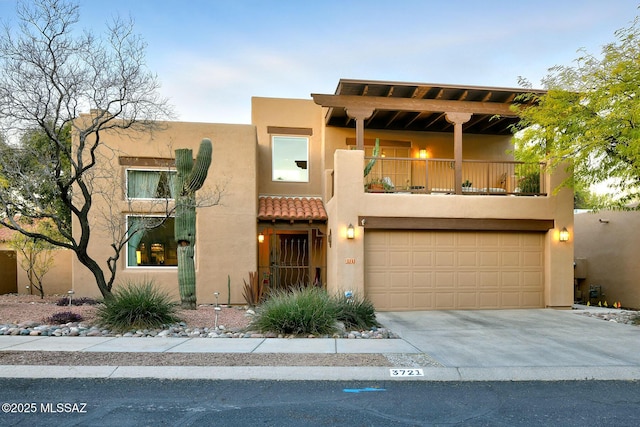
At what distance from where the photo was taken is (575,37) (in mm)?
14297

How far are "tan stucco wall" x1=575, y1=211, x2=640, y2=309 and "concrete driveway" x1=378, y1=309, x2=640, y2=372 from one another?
4.38 m

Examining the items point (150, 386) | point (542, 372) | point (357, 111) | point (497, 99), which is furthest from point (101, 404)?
point (497, 99)

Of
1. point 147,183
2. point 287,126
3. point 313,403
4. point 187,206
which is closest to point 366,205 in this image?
point 187,206

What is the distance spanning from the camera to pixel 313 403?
4.62 m

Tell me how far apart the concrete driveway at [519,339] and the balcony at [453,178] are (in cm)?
364

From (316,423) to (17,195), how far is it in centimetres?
1063

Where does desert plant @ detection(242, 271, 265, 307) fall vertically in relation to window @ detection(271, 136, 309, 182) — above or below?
below

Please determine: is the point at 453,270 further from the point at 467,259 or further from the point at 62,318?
the point at 62,318

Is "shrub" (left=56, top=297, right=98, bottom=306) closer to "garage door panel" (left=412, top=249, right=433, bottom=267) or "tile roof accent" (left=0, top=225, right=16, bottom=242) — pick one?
"tile roof accent" (left=0, top=225, right=16, bottom=242)

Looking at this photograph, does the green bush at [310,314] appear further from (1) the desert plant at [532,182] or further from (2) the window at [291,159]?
(1) the desert plant at [532,182]

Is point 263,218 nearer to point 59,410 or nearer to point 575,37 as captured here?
→ point 59,410

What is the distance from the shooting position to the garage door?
1164 cm

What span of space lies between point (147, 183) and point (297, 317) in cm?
791

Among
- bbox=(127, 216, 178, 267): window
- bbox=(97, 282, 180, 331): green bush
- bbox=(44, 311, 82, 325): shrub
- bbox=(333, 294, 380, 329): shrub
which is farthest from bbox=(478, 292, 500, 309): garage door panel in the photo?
bbox=(44, 311, 82, 325): shrub
